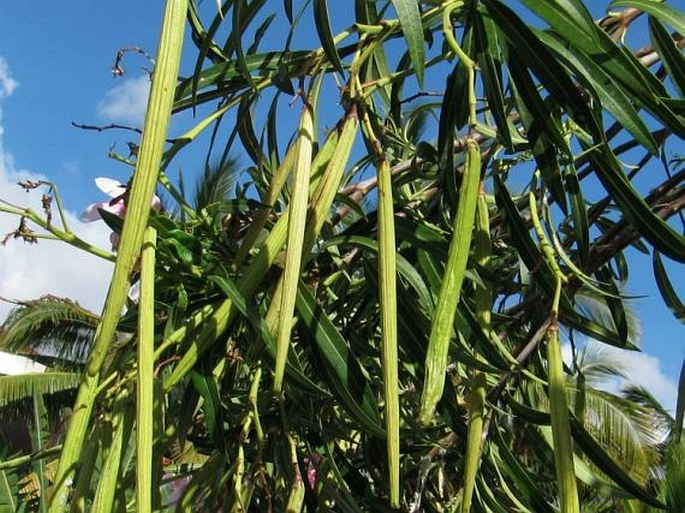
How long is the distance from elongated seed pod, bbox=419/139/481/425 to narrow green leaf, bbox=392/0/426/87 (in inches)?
2.5

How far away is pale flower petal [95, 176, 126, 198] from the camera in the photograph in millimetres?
652

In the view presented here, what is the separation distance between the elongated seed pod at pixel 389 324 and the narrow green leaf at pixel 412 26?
0.25 ft

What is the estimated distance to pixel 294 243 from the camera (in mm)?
384

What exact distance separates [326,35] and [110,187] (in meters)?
0.24

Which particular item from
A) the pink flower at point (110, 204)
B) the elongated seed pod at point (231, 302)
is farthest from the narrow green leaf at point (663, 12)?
the pink flower at point (110, 204)

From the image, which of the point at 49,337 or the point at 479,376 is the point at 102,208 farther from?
the point at 49,337

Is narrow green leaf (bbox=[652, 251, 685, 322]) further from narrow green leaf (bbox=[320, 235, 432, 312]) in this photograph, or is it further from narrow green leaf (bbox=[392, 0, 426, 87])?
narrow green leaf (bbox=[392, 0, 426, 87])

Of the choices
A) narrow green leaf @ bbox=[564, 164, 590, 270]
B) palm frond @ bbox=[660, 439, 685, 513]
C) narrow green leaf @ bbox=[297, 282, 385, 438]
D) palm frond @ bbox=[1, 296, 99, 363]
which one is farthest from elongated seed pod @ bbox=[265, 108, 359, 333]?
palm frond @ bbox=[1, 296, 99, 363]

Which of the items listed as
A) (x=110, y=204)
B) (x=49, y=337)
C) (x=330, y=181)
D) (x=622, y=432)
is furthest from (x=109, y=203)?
(x=49, y=337)

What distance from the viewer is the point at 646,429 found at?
19.4 ft

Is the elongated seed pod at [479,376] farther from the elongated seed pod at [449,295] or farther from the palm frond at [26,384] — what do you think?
the palm frond at [26,384]

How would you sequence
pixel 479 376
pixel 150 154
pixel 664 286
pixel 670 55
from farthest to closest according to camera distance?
pixel 664 286, pixel 670 55, pixel 479 376, pixel 150 154

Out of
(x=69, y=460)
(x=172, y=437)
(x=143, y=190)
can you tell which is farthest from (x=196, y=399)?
(x=143, y=190)

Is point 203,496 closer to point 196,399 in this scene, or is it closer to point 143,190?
A: point 196,399
